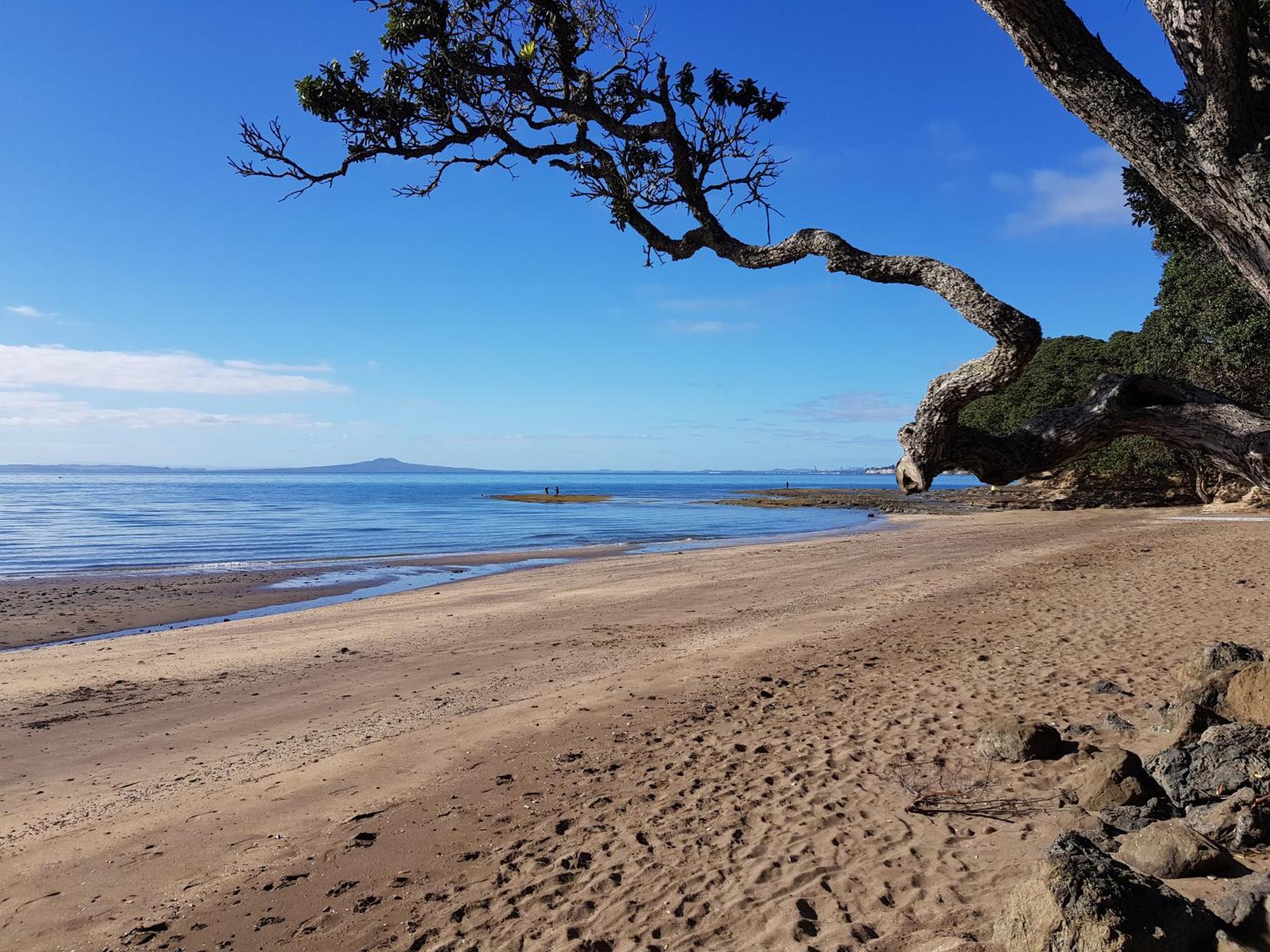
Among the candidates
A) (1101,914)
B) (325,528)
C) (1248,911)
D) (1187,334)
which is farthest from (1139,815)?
(325,528)

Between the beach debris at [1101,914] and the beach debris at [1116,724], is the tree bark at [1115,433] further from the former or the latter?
the beach debris at [1116,724]

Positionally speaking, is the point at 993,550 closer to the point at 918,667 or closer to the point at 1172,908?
the point at 918,667

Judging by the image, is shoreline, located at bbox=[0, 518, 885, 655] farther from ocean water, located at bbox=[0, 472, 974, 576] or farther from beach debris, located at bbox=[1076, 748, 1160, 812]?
beach debris, located at bbox=[1076, 748, 1160, 812]

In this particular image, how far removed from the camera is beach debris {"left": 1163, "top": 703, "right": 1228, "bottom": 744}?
533 cm

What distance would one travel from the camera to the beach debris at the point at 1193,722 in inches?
210

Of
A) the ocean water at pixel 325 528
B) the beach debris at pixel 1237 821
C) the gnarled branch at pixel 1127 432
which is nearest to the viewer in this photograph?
the gnarled branch at pixel 1127 432

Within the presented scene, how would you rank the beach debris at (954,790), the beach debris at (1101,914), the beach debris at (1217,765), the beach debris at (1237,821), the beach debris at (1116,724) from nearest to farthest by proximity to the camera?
the beach debris at (1101,914) → the beach debris at (1237,821) → the beach debris at (1217,765) → the beach debris at (954,790) → the beach debris at (1116,724)

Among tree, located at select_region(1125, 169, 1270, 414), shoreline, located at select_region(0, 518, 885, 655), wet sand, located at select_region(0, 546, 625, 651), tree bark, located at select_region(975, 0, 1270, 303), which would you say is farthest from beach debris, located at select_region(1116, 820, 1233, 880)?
wet sand, located at select_region(0, 546, 625, 651)

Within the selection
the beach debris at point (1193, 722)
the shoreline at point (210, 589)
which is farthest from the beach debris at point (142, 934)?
the shoreline at point (210, 589)

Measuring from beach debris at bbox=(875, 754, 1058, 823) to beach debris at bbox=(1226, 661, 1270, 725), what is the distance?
5.10 feet

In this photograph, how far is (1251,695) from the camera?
5375mm

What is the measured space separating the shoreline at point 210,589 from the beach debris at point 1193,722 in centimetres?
1666

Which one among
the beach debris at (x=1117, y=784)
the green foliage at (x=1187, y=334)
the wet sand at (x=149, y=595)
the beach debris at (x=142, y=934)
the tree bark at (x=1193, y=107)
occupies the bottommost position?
the wet sand at (x=149, y=595)

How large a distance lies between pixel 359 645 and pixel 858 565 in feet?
45.9
